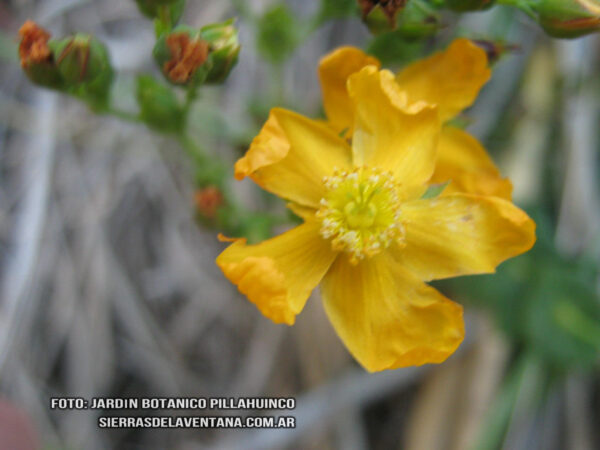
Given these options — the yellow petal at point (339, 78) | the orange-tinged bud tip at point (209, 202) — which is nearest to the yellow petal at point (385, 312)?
the yellow petal at point (339, 78)

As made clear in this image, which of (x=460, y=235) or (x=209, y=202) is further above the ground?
(x=460, y=235)

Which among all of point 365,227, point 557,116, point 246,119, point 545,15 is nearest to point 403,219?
point 365,227

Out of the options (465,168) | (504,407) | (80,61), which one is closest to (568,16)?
(465,168)

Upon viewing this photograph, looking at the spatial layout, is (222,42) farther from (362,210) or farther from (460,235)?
(460,235)

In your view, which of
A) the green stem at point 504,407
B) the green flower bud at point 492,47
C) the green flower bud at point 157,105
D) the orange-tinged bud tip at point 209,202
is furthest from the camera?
the green stem at point 504,407

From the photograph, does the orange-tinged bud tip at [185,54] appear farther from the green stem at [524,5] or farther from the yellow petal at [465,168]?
the green stem at [524,5]

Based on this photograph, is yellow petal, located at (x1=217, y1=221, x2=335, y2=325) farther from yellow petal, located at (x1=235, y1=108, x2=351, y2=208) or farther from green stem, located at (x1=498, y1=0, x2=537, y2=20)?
green stem, located at (x1=498, y1=0, x2=537, y2=20)

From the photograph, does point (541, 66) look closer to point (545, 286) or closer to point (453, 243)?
point (545, 286)
